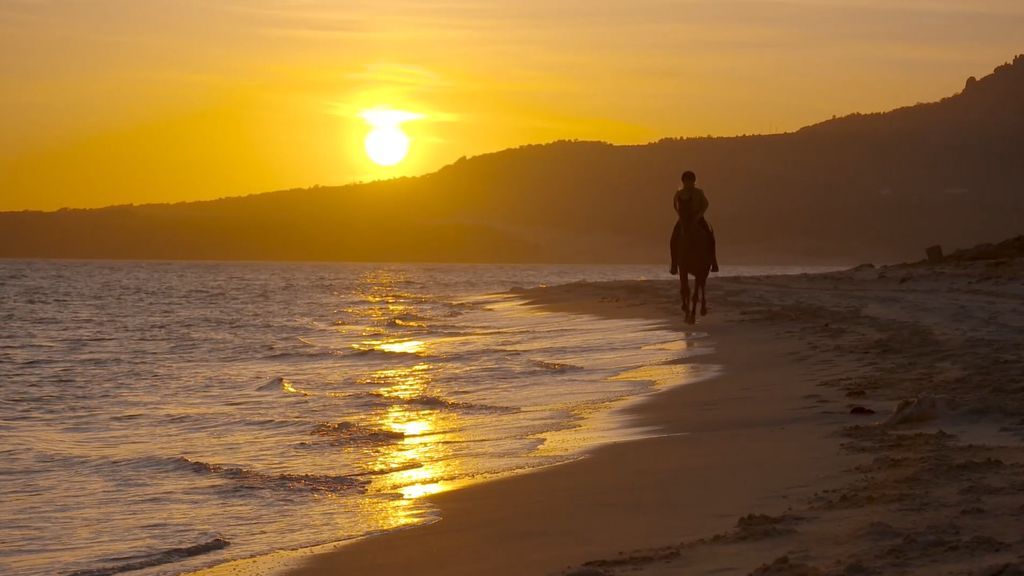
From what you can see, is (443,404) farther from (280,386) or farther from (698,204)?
(698,204)

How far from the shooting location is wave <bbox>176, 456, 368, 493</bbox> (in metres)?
7.96

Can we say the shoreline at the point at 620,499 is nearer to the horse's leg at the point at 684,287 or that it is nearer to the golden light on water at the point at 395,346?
the horse's leg at the point at 684,287

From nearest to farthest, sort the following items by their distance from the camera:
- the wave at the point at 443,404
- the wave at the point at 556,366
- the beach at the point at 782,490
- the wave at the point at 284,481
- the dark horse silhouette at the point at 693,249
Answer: the beach at the point at 782,490 → the wave at the point at 284,481 → the wave at the point at 443,404 → the wave at the point at 556,366 → the dark horse silhouette at the point at 693,249

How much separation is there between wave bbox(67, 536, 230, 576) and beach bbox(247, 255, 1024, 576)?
1.61ft

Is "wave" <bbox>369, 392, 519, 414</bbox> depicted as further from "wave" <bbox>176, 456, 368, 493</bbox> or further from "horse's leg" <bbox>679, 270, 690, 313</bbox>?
"horse's leg" <bbox>679, 270, 690, 313</bbox>

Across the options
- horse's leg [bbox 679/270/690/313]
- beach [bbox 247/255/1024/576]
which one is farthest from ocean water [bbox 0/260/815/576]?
horse's leg [bbox 679/270/690/313]

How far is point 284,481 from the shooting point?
8250 mm

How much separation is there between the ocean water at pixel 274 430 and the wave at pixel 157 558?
14 millimetres

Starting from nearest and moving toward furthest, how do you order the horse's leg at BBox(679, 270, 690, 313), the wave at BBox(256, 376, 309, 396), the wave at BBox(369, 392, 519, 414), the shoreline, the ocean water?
the shoreline < the ocean water < the wave at BBox(369, 392, 519, 414) < the wave at BBox(256, 376, 309, 396) < the horse's leg at BBox(679, 270, 690, 313)

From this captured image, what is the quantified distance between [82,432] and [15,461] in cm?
168

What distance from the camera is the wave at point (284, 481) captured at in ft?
26.1

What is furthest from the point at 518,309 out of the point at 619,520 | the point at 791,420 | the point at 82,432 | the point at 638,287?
the point at 619,520

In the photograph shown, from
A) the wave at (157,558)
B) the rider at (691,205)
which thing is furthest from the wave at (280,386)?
the wave at (157,558)

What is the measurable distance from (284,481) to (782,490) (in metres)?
3.48
